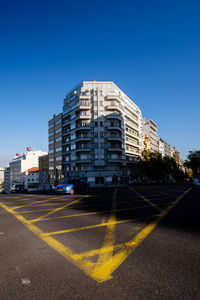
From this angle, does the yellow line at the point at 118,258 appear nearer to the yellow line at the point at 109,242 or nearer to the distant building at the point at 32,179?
the yellow line at the point at 109,242

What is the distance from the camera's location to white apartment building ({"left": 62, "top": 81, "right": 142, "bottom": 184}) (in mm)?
56844

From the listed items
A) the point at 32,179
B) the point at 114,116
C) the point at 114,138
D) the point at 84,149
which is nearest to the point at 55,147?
the point at 84,149

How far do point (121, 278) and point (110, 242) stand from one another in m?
1.61

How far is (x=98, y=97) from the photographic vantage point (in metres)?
58.5

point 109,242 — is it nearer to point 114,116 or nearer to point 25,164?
point 114,116

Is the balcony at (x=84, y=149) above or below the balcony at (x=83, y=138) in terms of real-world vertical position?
below

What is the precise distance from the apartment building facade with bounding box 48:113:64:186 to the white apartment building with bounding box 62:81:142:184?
17.2 ft

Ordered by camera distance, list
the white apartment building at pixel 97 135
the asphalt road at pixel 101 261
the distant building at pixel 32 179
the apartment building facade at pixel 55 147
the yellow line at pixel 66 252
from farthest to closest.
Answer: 1. the distant building at pixel 32 179
2. the apartment building facade at pixel 55 147
3. the white apartment building at pixel 97 135
4. the yellow line at pixel 66 252
5. the asphalt road at pixel 101 261

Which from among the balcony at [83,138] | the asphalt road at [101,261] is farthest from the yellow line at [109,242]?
the balcony at [83,138]

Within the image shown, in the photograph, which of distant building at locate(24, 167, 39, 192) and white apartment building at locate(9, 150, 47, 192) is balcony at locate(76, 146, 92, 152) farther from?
white apartment building at locate(9, 150, 47, 192)

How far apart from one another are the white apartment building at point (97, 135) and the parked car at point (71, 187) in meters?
35.6

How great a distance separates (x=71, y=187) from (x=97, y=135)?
40020mm

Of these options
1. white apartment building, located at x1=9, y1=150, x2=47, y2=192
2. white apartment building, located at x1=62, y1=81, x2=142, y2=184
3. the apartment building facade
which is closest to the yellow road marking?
white apartment building, located at x1=62, y1=81, x2=142, y2=184

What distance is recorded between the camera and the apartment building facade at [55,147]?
222 ft
